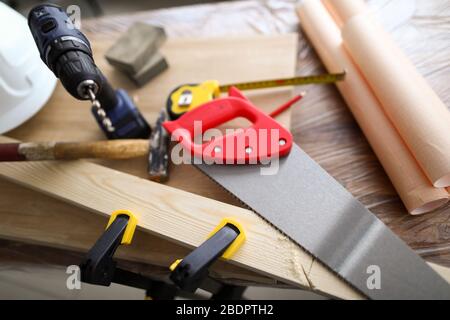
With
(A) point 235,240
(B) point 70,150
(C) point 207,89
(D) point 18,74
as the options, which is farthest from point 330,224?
(D) point 18,74

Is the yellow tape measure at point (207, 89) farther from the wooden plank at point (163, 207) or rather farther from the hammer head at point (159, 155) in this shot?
the wooden plank at point (163, 207)

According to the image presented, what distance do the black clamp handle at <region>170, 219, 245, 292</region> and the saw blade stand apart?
6cm

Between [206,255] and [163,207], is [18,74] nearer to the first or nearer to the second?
[163,207]

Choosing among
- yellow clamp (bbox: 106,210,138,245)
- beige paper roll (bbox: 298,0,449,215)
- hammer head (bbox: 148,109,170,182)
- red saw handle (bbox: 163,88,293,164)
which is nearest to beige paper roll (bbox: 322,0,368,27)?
beige paper roll (bbox: 298,0,449,215)

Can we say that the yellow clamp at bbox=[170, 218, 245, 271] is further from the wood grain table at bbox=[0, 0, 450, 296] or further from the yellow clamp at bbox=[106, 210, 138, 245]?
the wood grain table at bbox=[0, 0, 450, 296]

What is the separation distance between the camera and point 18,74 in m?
0.74

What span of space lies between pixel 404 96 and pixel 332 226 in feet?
0.85

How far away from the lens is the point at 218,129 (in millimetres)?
753

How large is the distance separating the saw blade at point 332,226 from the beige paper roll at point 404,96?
129 millimetres

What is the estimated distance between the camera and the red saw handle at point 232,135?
0.63m

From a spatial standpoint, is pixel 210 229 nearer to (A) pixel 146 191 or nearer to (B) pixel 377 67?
(A) pixel 146 191

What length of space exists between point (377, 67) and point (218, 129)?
1.06 feet

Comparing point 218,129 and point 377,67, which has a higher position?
point 377,67
